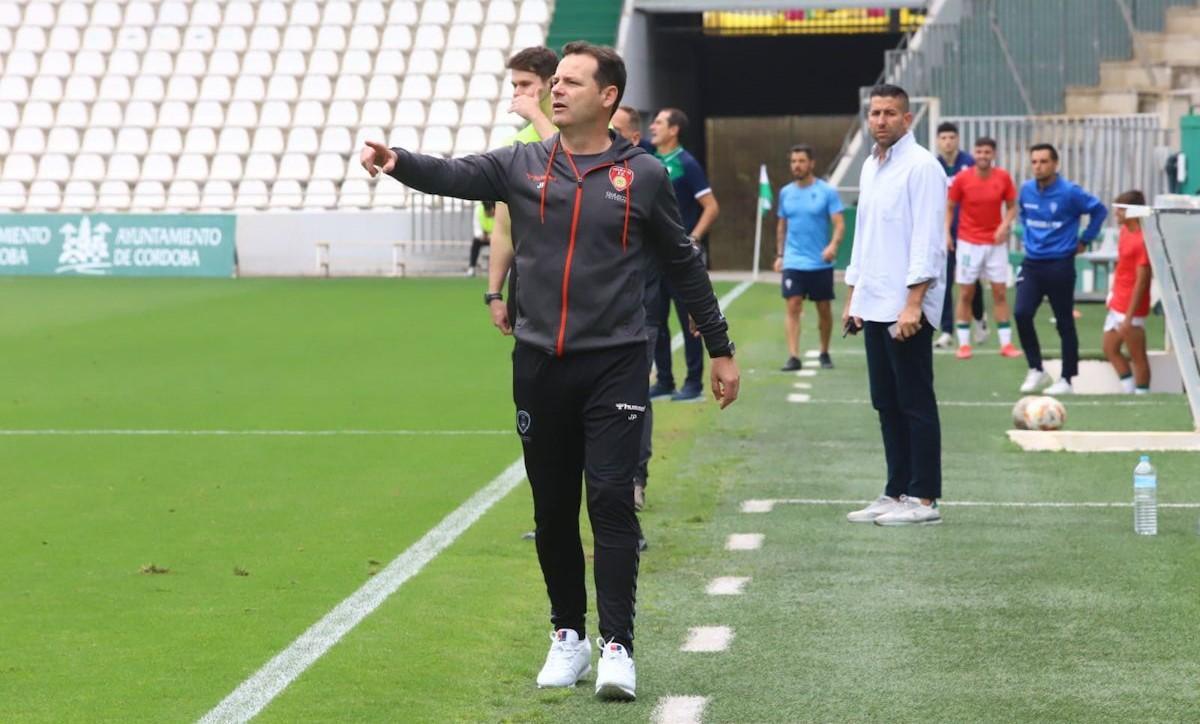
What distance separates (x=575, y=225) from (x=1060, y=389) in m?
9.30

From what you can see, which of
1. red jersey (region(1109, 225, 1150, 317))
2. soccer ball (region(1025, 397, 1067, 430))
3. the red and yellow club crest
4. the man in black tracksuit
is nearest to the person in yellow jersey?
the man in black tracksuit

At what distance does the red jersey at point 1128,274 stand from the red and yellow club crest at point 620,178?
8.77m

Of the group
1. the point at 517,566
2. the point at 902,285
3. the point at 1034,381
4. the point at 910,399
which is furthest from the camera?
the point at 1034,381

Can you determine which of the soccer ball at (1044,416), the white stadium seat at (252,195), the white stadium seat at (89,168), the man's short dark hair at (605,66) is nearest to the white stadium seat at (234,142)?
the white stadium seat at (252,195)

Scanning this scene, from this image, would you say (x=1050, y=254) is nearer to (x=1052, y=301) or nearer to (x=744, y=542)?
(x=1052, y=301)

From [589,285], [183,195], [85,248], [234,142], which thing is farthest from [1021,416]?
[234,142]

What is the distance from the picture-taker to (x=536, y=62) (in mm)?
6836

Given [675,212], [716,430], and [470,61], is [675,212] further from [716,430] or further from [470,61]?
[470,61]

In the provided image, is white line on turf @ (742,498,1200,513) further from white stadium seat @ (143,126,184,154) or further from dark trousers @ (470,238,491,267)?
white stadium seat @ (143,126,184,154)

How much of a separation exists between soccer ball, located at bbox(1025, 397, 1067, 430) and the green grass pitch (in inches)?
8.4

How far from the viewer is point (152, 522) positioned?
8852 millimetres

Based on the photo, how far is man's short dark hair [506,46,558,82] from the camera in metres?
6.83

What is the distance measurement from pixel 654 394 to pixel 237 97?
79.6ft

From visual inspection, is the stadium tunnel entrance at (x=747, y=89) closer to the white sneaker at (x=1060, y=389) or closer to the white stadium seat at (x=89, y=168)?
the white stadium seat at (x=89, y=168)
